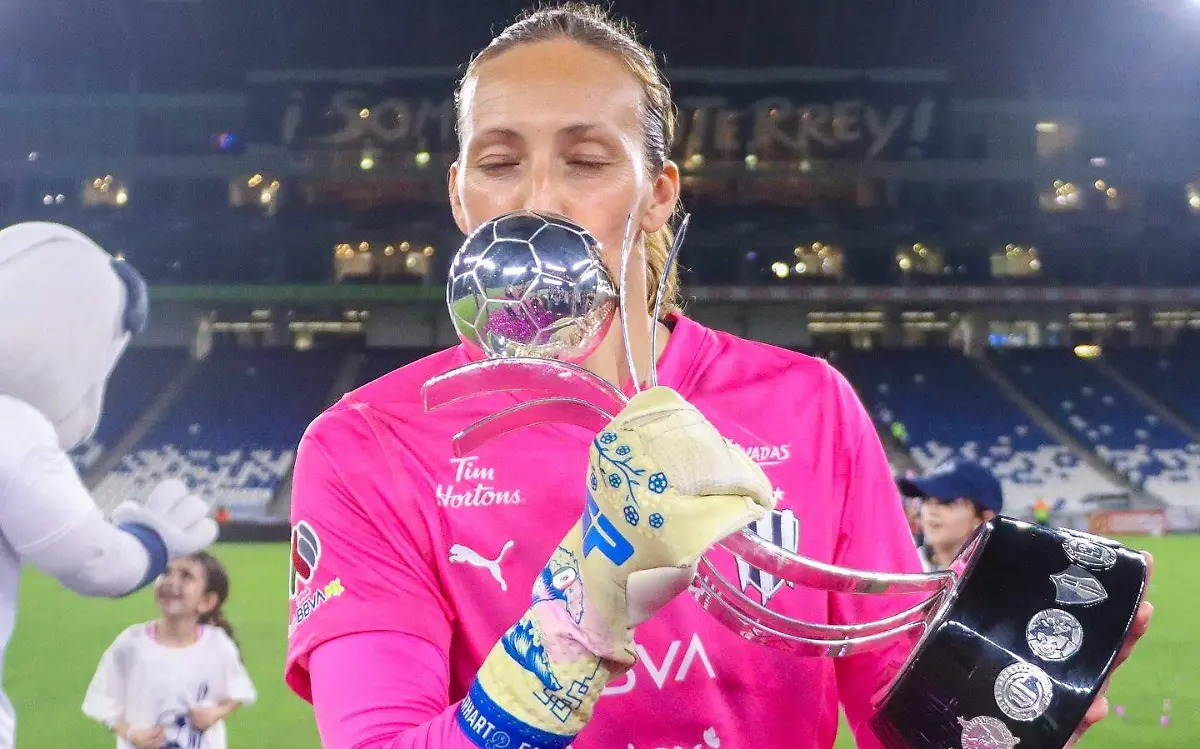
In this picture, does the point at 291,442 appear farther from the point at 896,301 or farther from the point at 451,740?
the point at 451,740

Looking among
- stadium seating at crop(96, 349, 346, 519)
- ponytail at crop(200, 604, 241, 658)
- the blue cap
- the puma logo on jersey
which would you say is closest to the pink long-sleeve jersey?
the puma logo on jersey

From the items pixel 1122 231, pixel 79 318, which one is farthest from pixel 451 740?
pixel 1122 231

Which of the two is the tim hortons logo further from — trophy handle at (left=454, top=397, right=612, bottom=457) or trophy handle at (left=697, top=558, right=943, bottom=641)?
trophy handle at (left=697, top=558, right=943, bottom=641)

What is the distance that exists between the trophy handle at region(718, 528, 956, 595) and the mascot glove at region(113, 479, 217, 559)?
382cm

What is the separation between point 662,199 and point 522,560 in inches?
22.3

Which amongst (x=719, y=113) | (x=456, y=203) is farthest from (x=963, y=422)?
(x=456, y=203)

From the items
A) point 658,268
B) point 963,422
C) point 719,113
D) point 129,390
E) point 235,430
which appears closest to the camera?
point 658,268

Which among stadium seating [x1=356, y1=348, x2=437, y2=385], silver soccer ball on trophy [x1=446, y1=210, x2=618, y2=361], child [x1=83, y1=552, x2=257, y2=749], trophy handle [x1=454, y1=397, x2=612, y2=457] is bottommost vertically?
stadium seating [x1=356, y1=348, x2=437, y2=385]

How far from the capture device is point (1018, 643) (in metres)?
0.92

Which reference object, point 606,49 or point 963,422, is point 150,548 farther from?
point 963,422

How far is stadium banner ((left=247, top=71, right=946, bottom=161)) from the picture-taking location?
19625 millimetres

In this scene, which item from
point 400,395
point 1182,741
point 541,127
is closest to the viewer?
point 541,127

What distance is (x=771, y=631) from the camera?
1.00 meters

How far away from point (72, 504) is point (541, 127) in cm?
313
